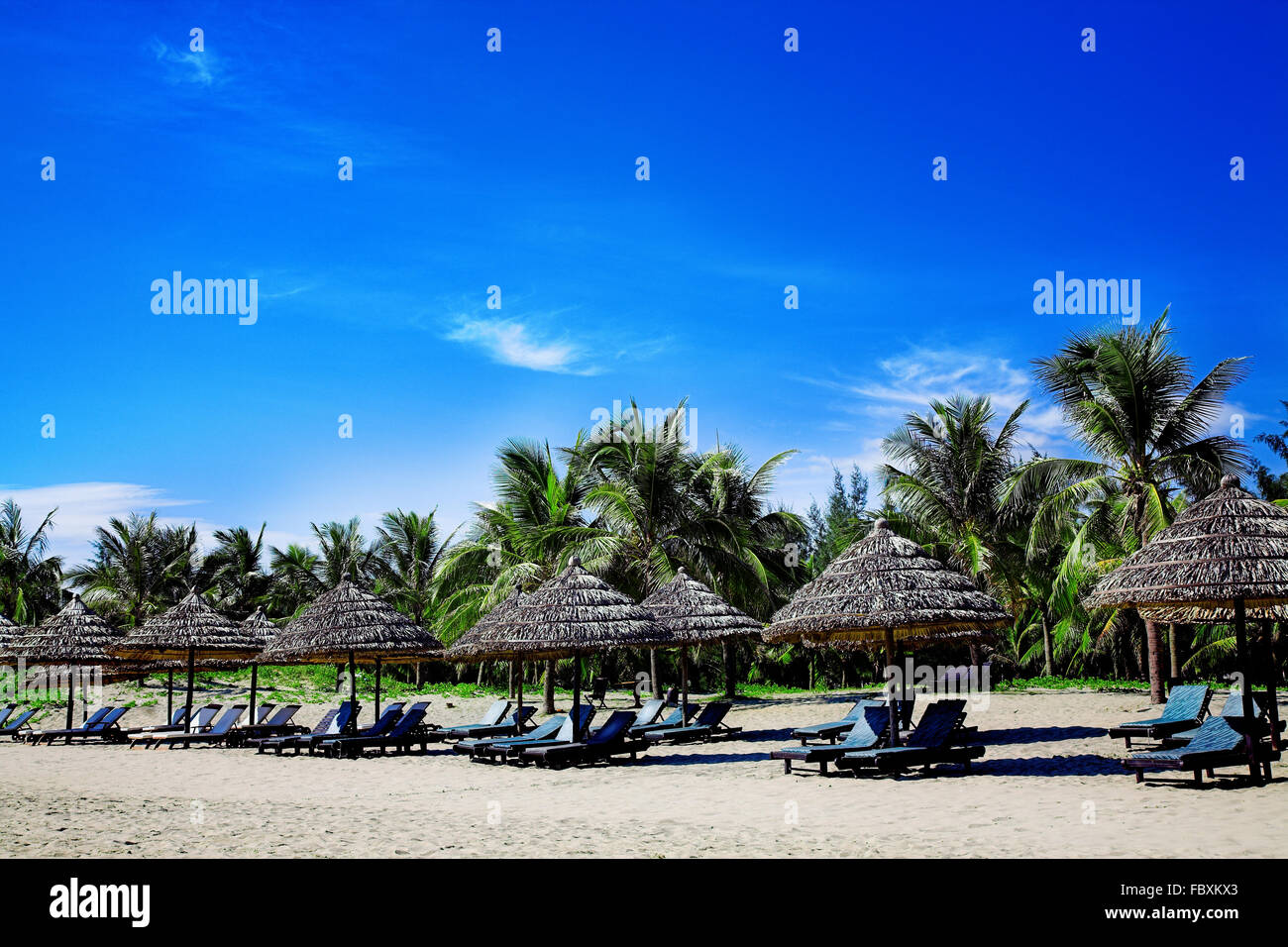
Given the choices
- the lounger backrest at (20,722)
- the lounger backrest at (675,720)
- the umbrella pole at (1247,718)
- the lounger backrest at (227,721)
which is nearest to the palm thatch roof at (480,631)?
the lounger backrest at (675,720)

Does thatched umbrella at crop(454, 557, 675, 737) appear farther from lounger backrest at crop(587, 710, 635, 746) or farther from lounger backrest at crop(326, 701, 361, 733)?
lounger backrest at crop(326, 701, 361, 733)

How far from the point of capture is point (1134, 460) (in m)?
21.8

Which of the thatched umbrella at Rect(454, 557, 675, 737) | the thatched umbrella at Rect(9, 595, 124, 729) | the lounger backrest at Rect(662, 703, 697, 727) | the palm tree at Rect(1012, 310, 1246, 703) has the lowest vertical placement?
the lounger backrest at Rect(662, 703, 697, 727)

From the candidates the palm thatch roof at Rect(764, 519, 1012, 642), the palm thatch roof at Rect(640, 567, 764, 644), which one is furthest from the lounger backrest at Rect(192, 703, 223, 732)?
the palm thatch roof at Rect(764, 519, 1012, 642)

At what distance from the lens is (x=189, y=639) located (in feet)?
66.9

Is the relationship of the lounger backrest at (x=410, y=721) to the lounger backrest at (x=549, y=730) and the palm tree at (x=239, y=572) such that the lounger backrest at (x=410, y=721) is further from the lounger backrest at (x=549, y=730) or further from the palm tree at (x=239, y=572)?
the palm tree at (x=239, y=572)

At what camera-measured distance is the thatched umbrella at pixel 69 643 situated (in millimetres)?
21672

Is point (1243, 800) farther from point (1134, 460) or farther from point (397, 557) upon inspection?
point (397, 557)

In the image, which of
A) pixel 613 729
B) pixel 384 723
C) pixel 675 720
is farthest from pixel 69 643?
pixel 613 729

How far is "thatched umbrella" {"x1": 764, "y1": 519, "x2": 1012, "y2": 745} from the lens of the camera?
41.4ft

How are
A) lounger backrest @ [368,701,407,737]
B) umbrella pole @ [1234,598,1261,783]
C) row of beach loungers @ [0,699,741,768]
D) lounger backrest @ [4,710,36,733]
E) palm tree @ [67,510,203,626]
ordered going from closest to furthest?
umbrella pole @ [1234,598,1261,783] < row of beach loungers @ [0,699,741,768] < lounger backrest @ [368,701,407,737] < lounger backrest @ [4,710,36,733] < palm tree @ [67,510,203,626]

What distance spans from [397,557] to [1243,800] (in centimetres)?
3399

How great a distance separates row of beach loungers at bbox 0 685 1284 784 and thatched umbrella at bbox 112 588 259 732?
1209 millimetres

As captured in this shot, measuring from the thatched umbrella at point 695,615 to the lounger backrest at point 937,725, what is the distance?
6.91 meters
